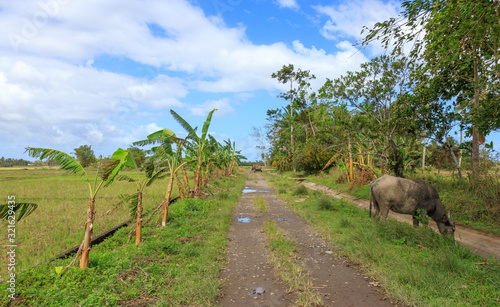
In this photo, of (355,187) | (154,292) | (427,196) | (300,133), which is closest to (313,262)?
(154,292)

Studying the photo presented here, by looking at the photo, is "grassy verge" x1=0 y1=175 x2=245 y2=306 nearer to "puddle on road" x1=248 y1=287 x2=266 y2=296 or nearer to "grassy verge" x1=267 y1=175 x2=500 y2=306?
"puddle on road" x1=248 y1=287 x2=266 y2=296

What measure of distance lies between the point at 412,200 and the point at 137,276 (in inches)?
259

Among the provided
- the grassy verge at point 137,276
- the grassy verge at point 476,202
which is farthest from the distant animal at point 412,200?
the grassy verge at point 137,276

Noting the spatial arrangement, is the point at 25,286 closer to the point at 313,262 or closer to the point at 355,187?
the point at 313,262

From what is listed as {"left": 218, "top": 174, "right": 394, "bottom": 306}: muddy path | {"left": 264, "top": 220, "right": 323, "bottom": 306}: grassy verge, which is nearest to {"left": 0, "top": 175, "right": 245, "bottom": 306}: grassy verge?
{"left": 218, "top": 174, "right": 394, "bottom": 306}: muddy path

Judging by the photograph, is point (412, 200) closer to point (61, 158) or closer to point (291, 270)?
point (291, 270)

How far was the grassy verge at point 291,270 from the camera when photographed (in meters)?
3.80

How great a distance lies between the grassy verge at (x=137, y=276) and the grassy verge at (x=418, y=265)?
2.66 m

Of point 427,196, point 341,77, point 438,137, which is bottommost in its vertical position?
point 427,196

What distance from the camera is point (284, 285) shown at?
14.1 feet

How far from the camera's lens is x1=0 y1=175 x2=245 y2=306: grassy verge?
3574 mm

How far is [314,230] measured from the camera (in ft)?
25.6

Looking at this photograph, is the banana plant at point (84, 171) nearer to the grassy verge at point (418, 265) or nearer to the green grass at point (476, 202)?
the grassy verge at point (418, 265)

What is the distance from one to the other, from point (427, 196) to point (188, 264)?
6028 millimetres
